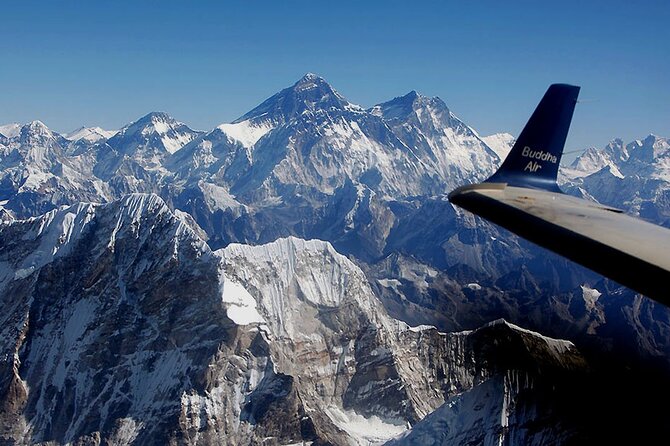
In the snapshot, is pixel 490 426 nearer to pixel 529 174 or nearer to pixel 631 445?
pixel 529 174

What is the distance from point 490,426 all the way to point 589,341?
243ft

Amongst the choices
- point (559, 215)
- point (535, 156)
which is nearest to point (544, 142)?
point (535, 156)

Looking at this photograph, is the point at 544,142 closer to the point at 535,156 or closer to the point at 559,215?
the point at 535,156

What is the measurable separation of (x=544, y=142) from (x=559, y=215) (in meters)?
13.0

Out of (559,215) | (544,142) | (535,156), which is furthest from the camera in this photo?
(544,142)

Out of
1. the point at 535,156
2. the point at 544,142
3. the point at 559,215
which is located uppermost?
the point at 544,142

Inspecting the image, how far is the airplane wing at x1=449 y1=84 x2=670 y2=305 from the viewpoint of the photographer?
23.0 m

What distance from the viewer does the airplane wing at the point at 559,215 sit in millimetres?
23047

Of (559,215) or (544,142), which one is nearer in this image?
(559,215)

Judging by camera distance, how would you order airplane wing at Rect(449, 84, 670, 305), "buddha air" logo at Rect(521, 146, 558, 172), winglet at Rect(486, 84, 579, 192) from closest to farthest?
airplane wing at Rect(449, 84, 670, 305)
winglet at Rect(486, 84, 579, 192)
"buddha air" logo at Rect(521, 146, 558, 172)

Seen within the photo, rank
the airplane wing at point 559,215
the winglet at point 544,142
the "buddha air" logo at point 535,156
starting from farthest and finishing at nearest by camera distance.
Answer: the "buddha air" logo at point 535,156
the winglet at point 544,142
the airplane wing at point 559,215


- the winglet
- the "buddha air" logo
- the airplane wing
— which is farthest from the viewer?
the "buddha air" logo

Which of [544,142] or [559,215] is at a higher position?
[544,142]

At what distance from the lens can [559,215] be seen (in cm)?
3188
